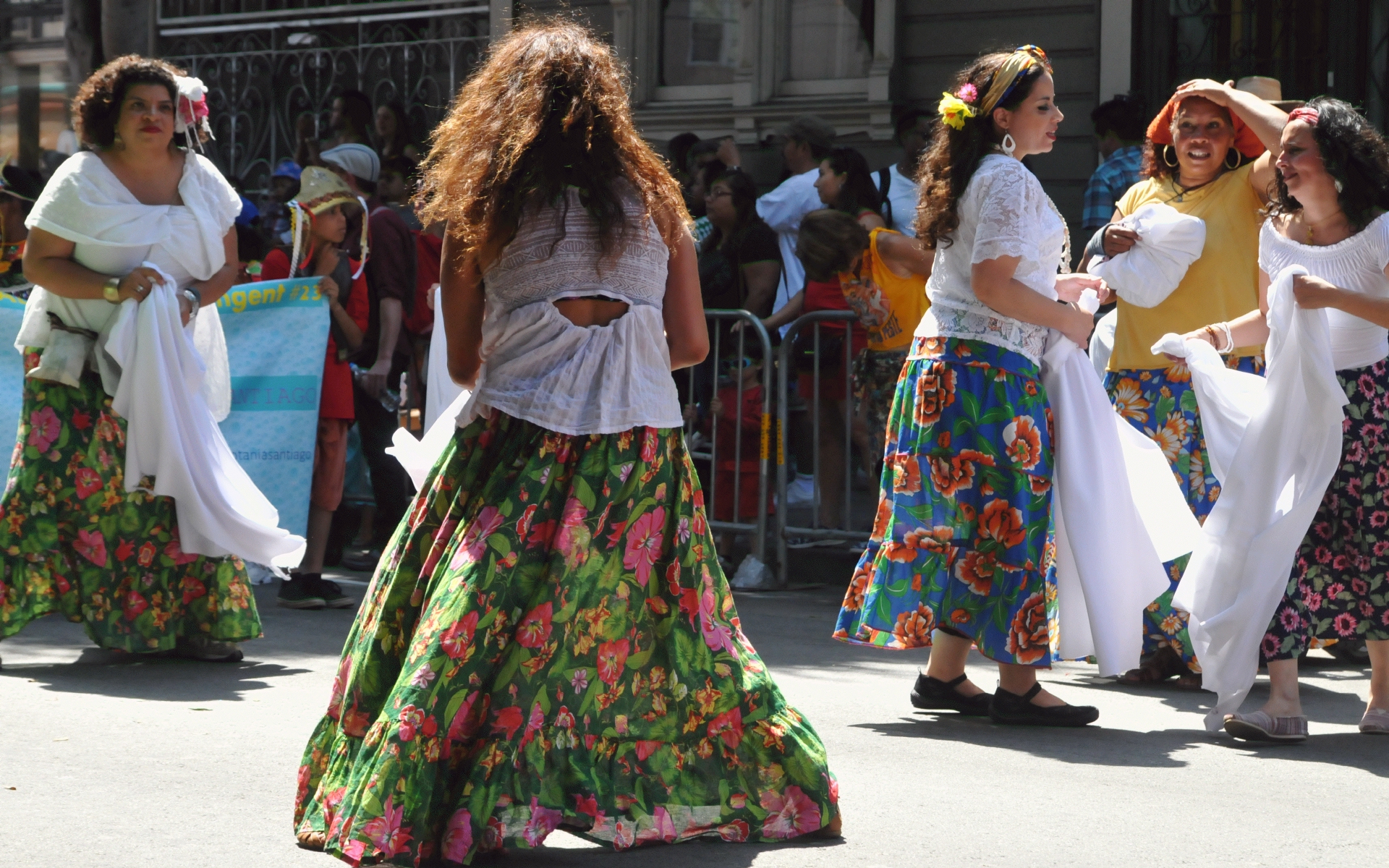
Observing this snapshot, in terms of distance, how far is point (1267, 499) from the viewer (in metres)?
5.30

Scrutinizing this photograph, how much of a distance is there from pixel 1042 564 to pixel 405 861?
2461 mm

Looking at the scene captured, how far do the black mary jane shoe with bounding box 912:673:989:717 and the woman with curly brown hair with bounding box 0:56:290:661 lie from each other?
2595mm

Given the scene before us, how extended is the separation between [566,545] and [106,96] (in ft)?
11.9

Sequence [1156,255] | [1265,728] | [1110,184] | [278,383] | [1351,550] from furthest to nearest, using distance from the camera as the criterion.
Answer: [1110,184], [278,383], [1156,255], [1351,550], [1265,728]

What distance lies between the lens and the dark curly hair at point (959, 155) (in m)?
5.50

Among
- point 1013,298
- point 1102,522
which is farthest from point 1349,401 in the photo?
point 1013,298

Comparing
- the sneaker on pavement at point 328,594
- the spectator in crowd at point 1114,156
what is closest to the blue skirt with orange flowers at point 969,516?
the sneaker on pavement at point 328,594

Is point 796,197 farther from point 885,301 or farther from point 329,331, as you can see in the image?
point 329,331

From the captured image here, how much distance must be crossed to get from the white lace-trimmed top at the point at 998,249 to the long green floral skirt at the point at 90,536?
299cm

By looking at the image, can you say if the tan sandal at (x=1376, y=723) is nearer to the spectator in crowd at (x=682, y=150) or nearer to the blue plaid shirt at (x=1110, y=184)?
the blue plaid shirt at (x=1110, y=184)

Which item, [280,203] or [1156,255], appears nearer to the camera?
[1156,255]

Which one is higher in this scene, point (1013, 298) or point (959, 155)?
point (959, 155)

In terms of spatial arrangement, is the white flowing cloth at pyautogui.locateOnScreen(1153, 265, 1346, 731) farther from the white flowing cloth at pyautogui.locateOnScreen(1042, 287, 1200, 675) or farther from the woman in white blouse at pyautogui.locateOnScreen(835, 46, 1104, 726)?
the woman in white blouse at pyautogui.locateOnScreen(835, 46, 1104, 726)

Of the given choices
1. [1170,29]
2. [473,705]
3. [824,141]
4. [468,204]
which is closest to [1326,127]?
[468,204]
